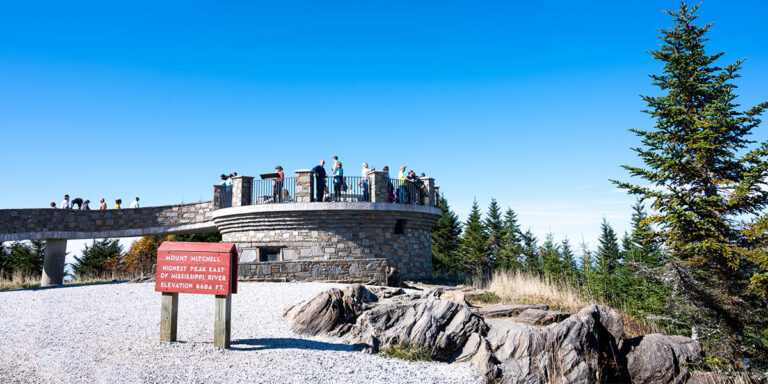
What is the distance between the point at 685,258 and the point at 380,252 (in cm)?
983

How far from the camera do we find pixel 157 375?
5.97 meters

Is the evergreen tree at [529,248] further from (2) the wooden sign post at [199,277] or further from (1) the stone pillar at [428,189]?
(2) the wooden sign post at [199,277]

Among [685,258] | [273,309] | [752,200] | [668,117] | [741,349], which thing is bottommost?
[741,349]

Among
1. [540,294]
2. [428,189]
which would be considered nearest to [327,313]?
[540,294]

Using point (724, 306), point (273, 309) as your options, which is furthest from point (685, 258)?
point (273, 309)

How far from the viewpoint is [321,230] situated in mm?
16547

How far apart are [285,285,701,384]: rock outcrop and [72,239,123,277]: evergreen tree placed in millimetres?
22042

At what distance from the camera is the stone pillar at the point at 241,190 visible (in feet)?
55.9

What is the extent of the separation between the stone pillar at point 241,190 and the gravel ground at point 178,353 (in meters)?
6.92

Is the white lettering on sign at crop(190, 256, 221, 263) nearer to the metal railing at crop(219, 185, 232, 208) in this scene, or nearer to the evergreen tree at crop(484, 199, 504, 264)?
the metal railing at crop(219, 185, 232, 208)

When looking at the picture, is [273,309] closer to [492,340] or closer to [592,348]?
[492,340]

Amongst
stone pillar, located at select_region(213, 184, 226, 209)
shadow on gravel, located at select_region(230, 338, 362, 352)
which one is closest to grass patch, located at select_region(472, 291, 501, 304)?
shadow on gravel, located at select_region(230, 338, 362, 352)

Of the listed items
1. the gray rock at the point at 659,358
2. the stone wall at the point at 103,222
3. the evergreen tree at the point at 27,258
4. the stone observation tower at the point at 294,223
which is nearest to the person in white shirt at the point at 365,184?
the stone observation tower at the point at 294,223

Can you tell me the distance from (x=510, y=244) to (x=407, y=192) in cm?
1386
